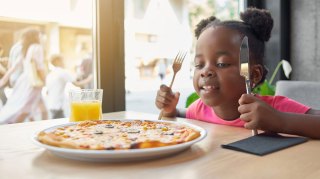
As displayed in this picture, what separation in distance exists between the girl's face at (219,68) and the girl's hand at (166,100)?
18cm

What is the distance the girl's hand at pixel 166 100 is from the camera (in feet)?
4.56

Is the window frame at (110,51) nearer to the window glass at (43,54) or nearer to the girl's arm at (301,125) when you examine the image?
the window glass at (43,54)

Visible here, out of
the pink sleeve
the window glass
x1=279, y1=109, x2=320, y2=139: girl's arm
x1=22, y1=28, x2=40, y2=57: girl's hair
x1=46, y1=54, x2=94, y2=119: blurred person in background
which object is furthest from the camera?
x1=46, y1=54, x2=94, y2=119: blurred person in background

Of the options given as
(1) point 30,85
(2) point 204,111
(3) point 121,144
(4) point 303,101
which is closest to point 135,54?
(1) point 30,85

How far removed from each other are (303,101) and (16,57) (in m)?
1.56

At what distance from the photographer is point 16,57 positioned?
1.90 m

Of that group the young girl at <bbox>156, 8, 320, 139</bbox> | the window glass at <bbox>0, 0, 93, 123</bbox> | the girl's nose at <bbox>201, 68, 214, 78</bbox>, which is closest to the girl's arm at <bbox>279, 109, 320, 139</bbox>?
the young girl at <bbox>156, 8, 320, 139</bbox>

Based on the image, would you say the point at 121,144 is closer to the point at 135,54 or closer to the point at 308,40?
the point at 135,54

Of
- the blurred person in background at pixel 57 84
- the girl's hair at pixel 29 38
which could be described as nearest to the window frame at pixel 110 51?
the blurred person in background at pixel 57 84

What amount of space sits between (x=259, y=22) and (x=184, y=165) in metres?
0.84

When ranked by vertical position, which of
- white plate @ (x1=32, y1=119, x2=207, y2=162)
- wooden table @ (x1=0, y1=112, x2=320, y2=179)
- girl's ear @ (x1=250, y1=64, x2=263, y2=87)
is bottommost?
wooden table @ (x1=0, y1=112, x2=320, y2=179)

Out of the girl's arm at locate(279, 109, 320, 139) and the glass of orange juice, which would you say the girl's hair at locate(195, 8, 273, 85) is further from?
the glass of orange juice

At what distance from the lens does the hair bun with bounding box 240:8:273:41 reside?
1308 millimetres

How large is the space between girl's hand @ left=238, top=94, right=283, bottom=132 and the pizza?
0.55 ft
